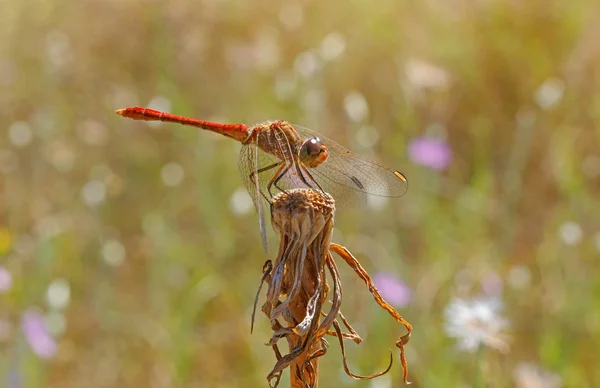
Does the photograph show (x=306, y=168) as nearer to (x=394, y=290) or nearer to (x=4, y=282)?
(x=394, y=290)

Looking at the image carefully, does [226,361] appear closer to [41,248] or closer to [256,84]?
[41,248]

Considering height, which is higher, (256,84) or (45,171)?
(256,84)

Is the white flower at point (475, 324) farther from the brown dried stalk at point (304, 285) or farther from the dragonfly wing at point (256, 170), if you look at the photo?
the brown dried stalk at point (304, 285)

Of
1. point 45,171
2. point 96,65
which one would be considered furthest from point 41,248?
point 96,65

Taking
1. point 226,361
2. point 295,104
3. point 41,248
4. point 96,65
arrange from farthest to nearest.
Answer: point 96,65, point 295,104, point 226,361, point 41,248

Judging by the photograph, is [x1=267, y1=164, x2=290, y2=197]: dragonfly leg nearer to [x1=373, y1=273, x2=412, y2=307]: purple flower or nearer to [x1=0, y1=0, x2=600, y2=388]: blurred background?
[x1=0, y1=0, x2=600, y2=388]: blurred background

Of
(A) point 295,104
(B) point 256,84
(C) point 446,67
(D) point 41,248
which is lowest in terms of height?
(D) point 41,248

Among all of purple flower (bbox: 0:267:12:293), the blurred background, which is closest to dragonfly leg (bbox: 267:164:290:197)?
the blurred background
